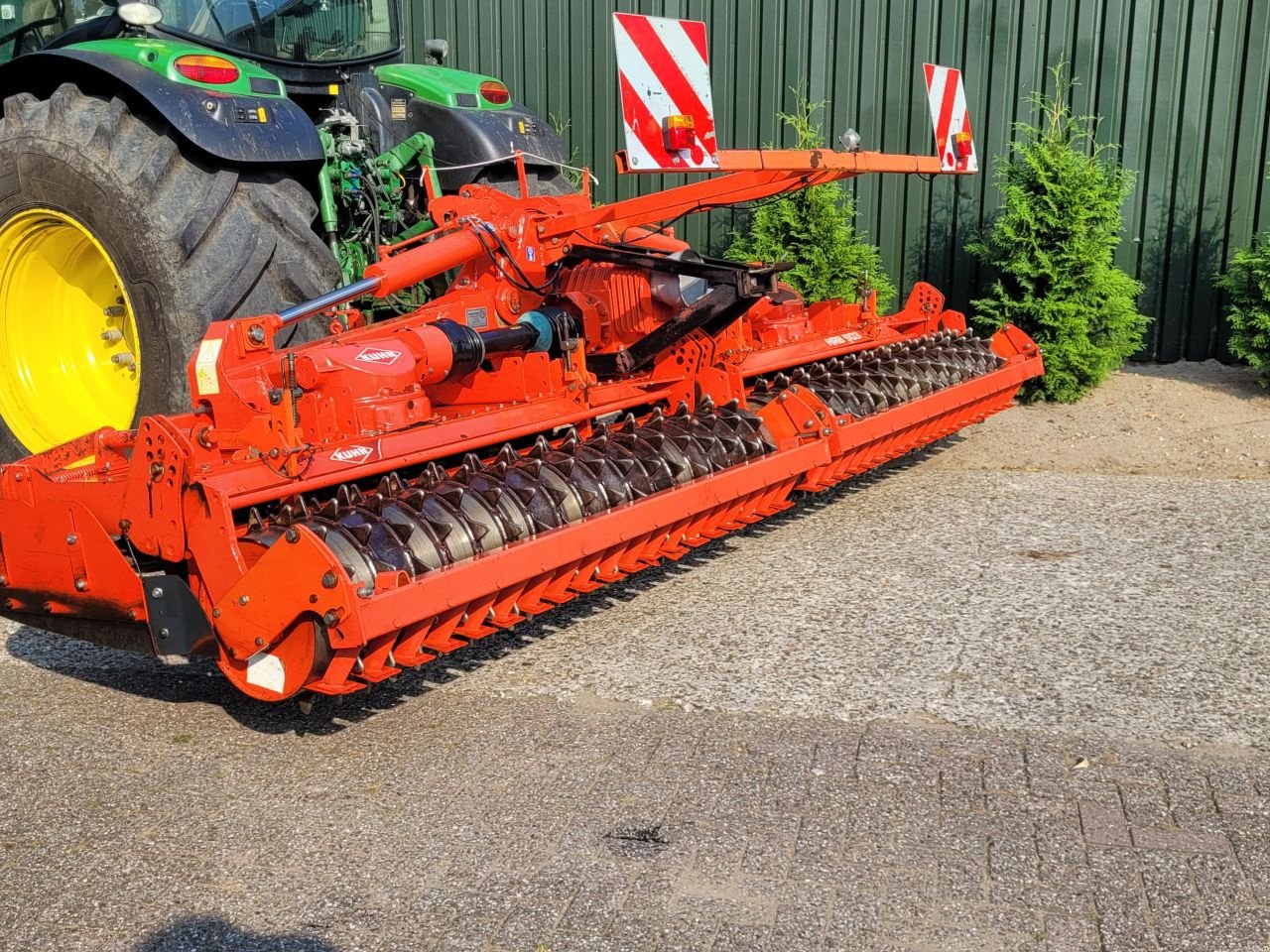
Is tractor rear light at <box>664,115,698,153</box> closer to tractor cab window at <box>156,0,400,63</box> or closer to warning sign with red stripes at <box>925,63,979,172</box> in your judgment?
warning sign with red stripes at <box>925,63,979,172</box>

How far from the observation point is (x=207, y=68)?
4.62 meters

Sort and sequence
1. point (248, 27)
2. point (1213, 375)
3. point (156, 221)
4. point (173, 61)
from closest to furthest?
point (156, 221) < point (173, 61) < point (248, 27) < point (1213, 375)

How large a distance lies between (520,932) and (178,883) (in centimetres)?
79

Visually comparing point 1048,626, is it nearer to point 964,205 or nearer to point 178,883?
point 178,883

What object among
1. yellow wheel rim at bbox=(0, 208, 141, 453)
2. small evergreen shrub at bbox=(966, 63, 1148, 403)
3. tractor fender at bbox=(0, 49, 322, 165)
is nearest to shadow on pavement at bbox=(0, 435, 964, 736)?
yellow wheel rim at bbox=(0, 208, 141, 453)

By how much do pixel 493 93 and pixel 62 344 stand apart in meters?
2.41

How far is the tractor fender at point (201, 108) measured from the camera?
441 centimetres

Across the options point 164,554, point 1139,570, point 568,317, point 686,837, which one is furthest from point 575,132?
point 686,837

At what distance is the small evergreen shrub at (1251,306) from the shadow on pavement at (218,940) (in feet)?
22.2

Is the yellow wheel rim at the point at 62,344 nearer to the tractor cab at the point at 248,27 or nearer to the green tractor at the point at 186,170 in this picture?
the green tractor at the point at 186,170

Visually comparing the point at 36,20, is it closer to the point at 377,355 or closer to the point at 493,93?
the point at 493,93

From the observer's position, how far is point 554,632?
419cm

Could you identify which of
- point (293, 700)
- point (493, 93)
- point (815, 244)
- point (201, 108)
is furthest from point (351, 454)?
point (815, 244)

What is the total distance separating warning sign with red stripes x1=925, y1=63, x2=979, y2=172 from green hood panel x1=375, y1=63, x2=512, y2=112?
216 centimetres
